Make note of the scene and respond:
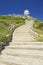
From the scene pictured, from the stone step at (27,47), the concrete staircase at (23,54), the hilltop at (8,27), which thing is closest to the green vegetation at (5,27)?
the hilltop at (8,27)

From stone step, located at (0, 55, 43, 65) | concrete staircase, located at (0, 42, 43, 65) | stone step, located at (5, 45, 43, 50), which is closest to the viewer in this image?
stone step, located at (0, 55, 43, 65)

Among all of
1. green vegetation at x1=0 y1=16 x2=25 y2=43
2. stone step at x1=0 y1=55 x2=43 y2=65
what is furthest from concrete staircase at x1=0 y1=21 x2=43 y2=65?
green vegetation at x1=0 y1=16 x2=25 y2=43

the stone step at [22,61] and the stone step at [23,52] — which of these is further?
the stone step at [23,52]

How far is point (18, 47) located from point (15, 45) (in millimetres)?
739

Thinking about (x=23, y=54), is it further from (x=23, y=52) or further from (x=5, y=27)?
(x=5, y=27)

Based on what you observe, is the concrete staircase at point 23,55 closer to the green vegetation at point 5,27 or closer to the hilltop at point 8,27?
the green vegetation at point 5,27

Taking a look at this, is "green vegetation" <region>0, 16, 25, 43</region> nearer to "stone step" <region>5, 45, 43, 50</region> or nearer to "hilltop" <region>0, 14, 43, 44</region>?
"hilltop" <region>0, 14, 43, 44</region>

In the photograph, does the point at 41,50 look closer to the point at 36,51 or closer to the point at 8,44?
the point at 36,51

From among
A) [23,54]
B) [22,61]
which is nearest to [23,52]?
[23,54]

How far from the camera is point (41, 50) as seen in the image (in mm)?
13016

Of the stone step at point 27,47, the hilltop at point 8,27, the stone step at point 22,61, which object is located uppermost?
the hilltop at point 8,27

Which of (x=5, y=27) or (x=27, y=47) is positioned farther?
(x=5, y=27)

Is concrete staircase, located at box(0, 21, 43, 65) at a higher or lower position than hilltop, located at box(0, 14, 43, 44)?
lower

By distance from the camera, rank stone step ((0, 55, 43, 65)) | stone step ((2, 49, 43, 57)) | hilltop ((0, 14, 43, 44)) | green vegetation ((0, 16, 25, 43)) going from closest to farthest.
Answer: stone step ((0, 55, 43, 65)), stone step ((2, 49, 43, 57)), green vegetation ((0, 16, 25, 43)), hilltop ((0, 14, 43, 44))
